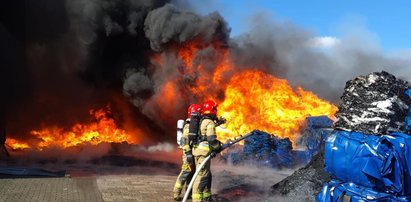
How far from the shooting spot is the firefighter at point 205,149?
6.90 meters

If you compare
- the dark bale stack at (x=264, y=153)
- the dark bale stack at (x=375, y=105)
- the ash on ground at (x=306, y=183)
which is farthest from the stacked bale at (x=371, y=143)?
the dark bale stack at (x=264, y=153)

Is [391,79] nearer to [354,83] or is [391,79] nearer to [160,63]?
[354,83]

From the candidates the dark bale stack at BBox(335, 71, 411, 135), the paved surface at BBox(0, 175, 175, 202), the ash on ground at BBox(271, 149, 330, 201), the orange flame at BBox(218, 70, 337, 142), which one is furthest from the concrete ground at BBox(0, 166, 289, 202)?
the orange flame at BBox(218, 70, 337, 142)

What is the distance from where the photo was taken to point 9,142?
19.3 meters

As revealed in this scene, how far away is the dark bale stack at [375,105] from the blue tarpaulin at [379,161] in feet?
0.47

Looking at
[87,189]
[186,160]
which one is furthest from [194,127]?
[87,189]

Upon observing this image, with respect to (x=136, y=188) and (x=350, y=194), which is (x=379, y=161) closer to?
(x=350, y=194)

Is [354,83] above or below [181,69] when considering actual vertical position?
below

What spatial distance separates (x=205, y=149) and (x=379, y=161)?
3830 mm

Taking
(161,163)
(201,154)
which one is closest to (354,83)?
(201,154)

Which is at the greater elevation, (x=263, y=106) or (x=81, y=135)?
(x=263, y=106)

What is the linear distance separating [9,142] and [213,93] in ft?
34.1

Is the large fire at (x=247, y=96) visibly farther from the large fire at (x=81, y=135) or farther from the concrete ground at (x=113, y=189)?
the concrete ground at (x=113, y=189)

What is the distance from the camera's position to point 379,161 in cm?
370
